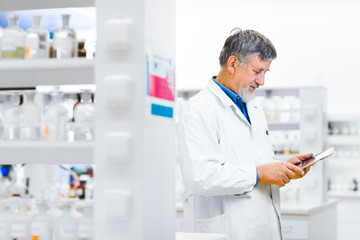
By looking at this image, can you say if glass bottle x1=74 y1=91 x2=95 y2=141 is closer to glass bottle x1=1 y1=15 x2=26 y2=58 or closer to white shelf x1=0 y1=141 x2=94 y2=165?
white shelf x1=0 y1=141 x2=94 y2=165

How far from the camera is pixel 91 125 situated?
8.88 ft

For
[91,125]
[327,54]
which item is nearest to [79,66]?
[91,125]

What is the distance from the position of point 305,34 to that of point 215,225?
7.74 meters

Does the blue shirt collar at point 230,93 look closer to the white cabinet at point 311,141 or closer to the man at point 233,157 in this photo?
the man at point 233,157

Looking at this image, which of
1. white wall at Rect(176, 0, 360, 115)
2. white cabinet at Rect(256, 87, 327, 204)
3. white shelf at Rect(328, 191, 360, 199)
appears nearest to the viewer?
white cabinet at Rect(256, 87, 327, 204)

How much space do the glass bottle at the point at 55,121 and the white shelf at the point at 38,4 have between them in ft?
1.59

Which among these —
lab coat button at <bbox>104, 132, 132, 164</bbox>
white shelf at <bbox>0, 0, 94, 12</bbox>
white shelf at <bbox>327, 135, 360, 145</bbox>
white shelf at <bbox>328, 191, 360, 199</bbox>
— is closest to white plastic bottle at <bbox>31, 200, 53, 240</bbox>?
lab coat button at <bbox>104, 132, 132, 164</bbox>

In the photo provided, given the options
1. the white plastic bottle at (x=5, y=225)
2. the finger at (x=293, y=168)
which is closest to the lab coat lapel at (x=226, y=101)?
the finger at (x=293, y=168)

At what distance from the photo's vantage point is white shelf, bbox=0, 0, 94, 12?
2.92 m

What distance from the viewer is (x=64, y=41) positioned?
108 inches

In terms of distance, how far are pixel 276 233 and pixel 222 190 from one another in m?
0.49

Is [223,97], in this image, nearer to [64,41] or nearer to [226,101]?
[226,101]

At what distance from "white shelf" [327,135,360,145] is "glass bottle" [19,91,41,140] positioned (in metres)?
7.45

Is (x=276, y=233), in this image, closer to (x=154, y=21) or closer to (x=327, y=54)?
(x=154, y=21)
